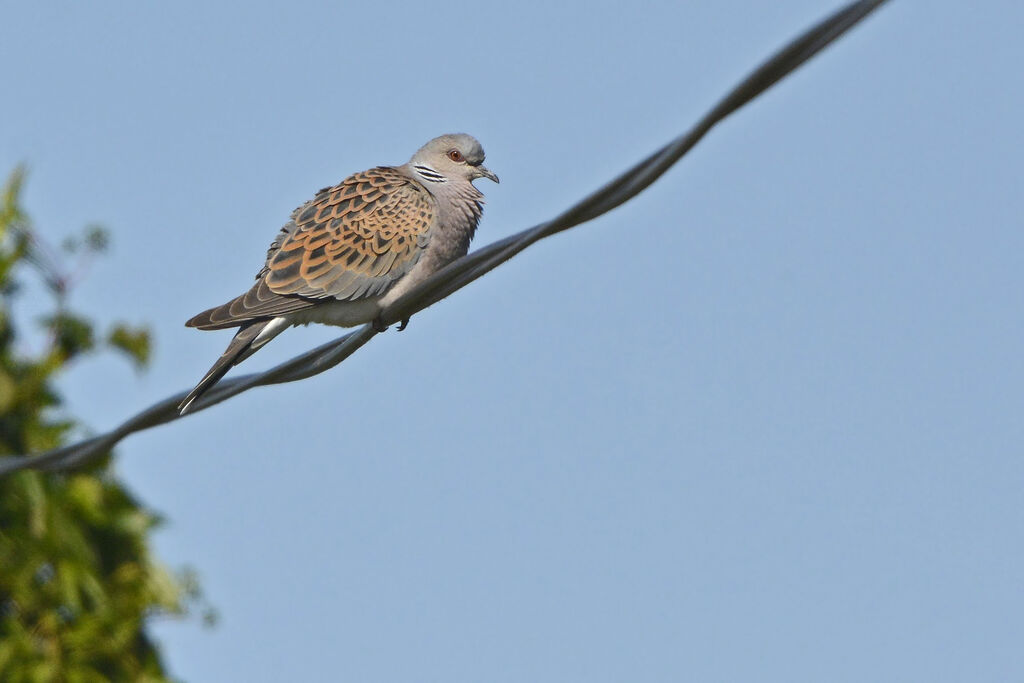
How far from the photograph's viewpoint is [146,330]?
8539 mm

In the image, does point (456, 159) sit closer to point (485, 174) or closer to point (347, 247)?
point (485, 174)

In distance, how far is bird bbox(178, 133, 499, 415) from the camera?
229 inches

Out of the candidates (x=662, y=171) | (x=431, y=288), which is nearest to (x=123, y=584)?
(x=431, y=288)

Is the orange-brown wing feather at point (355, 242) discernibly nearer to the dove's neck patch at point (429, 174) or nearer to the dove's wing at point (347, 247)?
the dove's wing at point (347, 247)

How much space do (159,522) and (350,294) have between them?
242 cm

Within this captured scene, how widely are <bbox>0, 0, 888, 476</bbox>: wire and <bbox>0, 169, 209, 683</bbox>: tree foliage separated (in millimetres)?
2252

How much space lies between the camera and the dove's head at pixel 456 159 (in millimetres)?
6879

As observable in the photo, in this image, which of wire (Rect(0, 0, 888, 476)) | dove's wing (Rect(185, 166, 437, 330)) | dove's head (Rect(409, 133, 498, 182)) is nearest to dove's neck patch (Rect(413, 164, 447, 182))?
dove's head (Rect(409, 133, 498, 182))

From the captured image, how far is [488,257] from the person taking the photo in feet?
14.3

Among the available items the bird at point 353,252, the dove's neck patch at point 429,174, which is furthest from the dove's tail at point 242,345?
the dove's neck patch at point 429,174

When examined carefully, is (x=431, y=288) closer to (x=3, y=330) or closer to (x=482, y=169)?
(x=482, y=169)

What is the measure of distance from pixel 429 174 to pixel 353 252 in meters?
0.83

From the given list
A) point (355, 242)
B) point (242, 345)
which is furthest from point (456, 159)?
point (242, 345)

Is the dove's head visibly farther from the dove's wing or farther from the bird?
the dove's wing
